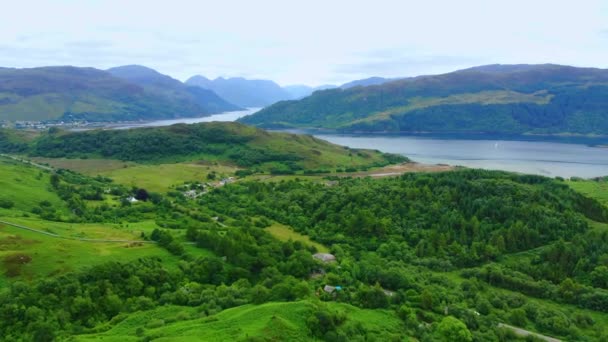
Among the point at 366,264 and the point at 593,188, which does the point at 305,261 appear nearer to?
the point at 366,264

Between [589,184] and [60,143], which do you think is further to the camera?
[60,143]

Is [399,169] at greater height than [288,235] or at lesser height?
greater

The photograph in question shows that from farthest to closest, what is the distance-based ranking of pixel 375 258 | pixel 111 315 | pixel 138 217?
pixel 138 217 < pixel 375 258 < pixel 111 315

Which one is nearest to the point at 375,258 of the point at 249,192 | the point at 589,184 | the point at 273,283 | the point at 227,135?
the point at 273,283

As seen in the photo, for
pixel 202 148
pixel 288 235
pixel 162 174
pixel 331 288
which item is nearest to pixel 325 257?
pixel 288 235

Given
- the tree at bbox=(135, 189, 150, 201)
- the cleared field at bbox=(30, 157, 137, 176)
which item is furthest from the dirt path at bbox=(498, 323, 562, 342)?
the cleared field at bbox=(30, 157, 137, 176)

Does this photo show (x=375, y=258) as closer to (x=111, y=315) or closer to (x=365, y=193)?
(x=365, y=193)

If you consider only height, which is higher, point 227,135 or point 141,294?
point 227,135

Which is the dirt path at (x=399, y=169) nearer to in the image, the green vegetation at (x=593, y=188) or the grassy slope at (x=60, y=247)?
the green vegetation at (x=593, y=188)
